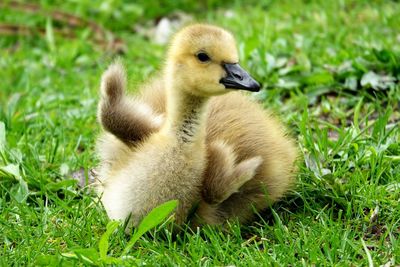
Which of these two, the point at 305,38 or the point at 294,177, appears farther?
the point at 305,38

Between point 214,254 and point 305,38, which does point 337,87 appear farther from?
point 214,254

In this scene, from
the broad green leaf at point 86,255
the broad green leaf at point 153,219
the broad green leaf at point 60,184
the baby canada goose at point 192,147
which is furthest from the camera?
the broad green leaf at point 60,184

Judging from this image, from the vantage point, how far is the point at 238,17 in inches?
245

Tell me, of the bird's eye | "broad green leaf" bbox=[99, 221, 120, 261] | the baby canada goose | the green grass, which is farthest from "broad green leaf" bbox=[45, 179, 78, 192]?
the bird's eye

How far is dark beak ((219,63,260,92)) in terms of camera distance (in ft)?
9.57

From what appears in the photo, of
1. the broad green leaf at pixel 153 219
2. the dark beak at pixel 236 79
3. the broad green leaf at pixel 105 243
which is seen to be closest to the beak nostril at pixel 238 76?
the dark beak at pixel 236 79

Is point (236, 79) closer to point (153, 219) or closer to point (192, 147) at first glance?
point (192, 147)

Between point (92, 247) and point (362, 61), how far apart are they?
7.00 feet

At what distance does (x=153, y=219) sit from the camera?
2.89 metres

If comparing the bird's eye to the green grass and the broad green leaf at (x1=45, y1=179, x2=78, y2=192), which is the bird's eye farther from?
the broad green leaf at (x1=45, y1=179, x2=78, y2=192)

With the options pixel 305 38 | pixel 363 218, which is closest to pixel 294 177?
pixel 363 218

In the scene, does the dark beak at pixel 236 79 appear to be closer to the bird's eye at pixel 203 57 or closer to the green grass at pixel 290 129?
the bird's eye at pixel 203 57

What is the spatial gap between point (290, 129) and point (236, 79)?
3.41 feet

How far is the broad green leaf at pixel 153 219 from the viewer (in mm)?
2867
